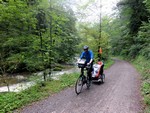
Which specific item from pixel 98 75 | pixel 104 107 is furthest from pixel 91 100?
pixel 98 75

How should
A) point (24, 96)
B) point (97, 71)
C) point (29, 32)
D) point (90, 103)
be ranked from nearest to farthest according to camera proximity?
point (90, 103) → point (24, 96) → point (29, 32) → point (97, 71)

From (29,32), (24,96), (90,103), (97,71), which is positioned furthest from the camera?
(97,71)

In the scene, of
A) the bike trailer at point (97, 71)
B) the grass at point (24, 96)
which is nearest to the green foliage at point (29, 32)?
the grass at point (24, 96)

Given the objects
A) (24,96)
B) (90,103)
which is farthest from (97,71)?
(24,96)

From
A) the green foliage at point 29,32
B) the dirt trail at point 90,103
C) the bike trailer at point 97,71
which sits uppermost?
the green foliage at point 29,32

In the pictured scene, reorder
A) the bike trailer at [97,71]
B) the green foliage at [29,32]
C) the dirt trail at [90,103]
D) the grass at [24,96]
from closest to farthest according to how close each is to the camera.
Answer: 1. the dirt trail at [90,103]
2. the grass at [24,96]
3. the green foliage at [29,32]
4. the bike trailer at [97,71]

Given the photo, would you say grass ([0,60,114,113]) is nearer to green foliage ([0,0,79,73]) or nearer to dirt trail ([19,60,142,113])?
dirt trail ([19,60,142,113])

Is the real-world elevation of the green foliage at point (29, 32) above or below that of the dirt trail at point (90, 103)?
above

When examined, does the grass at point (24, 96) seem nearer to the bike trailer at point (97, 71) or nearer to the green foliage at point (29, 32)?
the green foliage at point (29, 32)

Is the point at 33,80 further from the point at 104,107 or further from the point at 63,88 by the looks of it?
the point at 104,107

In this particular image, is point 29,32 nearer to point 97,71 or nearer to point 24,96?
point 24,96

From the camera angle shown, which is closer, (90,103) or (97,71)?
(90,103)

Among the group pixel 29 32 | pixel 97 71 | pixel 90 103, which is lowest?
pixel 90 103

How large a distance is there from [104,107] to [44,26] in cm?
516
